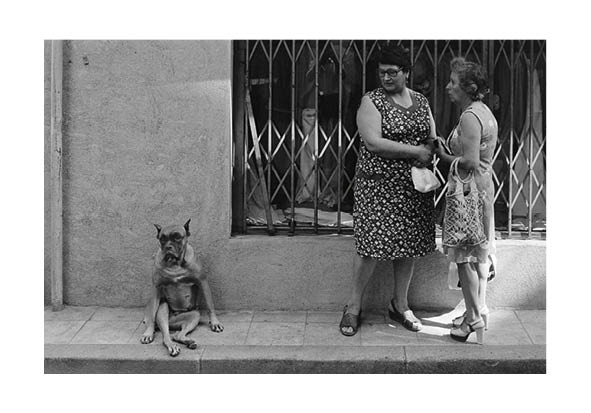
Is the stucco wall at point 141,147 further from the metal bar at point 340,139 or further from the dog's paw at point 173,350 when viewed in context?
the dog's paw at point 173,350

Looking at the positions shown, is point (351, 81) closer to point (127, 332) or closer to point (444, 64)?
point (444, 64)

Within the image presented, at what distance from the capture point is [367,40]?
7145 millimetres

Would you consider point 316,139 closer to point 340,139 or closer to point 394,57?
point 340,139

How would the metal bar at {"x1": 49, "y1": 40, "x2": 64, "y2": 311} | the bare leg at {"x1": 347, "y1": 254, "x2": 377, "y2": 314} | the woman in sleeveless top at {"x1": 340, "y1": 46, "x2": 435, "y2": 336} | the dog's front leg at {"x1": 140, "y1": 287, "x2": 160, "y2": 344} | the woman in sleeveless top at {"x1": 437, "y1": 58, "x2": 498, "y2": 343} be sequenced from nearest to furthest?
the woman in sleeveless top at {"x1": 437, "y1": 58, "x2": 498, "y2": 343}
the woman in sleeveless top at {"x1": 340, "y1": 46, "x2": 435, "y2": 336}
the dog's front leg at {"x1": 140, "y1": 287, "x2": 160, "y2": 344}
the bare leg at {"x1": 347, "y1": 254, "x2": 377, "y2": 314}
the metal bar at {"x1": 49, "y1": 40, "x2": 64, "y2": 311}

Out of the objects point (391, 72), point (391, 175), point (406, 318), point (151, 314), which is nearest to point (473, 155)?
point (391, 175)

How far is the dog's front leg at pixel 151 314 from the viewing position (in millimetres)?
6379

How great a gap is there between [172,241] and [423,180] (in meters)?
1.80

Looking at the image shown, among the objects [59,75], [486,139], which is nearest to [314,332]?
[486,139]

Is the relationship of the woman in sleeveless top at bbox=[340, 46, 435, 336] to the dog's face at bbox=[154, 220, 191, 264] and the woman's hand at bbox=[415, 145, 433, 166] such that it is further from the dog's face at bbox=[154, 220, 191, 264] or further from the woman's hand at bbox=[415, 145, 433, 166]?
the dog's face at bbox=[154, 220, 191, 264]

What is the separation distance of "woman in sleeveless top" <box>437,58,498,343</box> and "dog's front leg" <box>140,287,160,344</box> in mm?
2092

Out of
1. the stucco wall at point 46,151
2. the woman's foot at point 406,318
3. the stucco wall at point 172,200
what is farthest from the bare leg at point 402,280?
the stucco wall at point 46,151

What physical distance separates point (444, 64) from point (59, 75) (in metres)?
3.02

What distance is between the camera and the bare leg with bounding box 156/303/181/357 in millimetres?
6103

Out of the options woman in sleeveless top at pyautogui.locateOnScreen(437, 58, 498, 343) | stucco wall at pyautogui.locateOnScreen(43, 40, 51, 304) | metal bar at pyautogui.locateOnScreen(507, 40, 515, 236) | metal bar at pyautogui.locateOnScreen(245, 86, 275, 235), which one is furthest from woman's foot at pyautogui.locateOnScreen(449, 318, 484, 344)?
stucco wall at pyautogui.locateOnScreen(43, 40, 51, 304)
